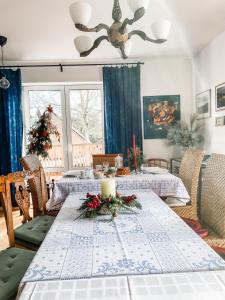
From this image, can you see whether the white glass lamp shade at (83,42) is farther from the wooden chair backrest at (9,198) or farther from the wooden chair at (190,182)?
the wooden chair at (190,182)

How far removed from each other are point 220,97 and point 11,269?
11.1 feet

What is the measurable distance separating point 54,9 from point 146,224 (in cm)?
249

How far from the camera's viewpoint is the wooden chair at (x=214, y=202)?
1874 millimetres

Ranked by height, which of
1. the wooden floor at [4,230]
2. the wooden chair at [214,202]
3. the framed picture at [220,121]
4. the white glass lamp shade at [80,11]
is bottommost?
the wooden floor at [4,230]

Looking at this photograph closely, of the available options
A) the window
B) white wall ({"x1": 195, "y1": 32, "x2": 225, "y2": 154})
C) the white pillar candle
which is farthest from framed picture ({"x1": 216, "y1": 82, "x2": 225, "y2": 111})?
the white pillar candle

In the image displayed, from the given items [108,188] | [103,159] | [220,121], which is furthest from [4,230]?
[220,121]

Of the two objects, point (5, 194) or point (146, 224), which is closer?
point (146, 224)

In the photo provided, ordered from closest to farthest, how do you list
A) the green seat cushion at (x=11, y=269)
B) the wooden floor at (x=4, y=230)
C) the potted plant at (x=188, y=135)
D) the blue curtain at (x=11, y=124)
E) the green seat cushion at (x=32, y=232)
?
the green seat cushion at (x=11, y=269)
the green seat cushion at (x=32, y=232)
the wooden floor at (x=4, y=230)
the potted plant at (x=188, y=135)
the blue curtain at (x=11, y=124)

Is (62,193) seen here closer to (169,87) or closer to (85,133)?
(85,133)

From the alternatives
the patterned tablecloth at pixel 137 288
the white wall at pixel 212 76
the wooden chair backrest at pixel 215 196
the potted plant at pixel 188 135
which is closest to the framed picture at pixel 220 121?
the white wall at pixel 212 76

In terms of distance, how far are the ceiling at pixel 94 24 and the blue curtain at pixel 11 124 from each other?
47 cm

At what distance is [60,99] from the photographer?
5.02 metres

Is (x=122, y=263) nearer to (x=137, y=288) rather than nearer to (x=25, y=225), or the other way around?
(x=137, y=288)

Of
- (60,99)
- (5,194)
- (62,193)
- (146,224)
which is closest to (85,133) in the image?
(60,99)
